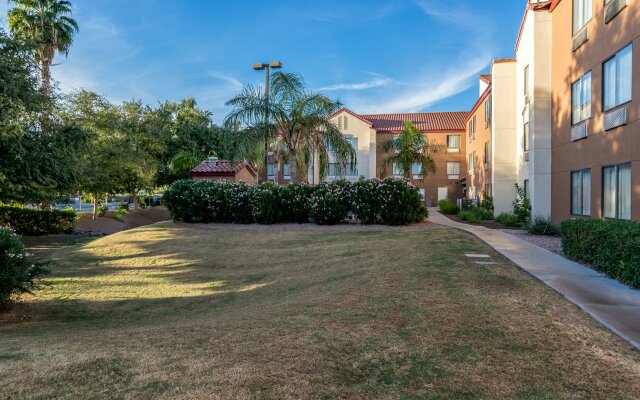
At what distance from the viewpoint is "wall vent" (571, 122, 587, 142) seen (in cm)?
1306

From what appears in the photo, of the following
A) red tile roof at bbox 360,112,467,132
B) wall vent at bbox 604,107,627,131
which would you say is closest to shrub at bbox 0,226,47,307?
wall vent at bbox 604,107,627,131

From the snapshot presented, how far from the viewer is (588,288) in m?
6.98

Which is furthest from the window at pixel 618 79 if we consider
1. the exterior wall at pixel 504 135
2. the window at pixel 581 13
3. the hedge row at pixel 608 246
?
the exterior wall at pixel 504 135

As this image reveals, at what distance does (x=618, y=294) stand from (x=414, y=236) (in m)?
6.41

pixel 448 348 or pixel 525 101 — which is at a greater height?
pixel 525 101

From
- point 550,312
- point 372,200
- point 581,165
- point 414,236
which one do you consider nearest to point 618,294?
point 550,312

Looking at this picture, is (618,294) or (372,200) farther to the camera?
(372,200)

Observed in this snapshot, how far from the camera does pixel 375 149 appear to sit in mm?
39156

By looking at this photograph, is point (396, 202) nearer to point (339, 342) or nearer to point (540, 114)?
point (540, 114)

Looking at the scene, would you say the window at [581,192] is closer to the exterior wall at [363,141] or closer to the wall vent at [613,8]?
the wall vent at [613,8]

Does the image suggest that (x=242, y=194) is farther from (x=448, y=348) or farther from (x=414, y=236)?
(x=448, y=348)

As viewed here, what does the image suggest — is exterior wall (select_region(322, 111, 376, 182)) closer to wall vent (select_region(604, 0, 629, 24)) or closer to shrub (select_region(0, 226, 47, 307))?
wall vent (select_region(604, 0, 629, 24))

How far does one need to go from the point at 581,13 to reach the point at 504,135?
9.19 metres

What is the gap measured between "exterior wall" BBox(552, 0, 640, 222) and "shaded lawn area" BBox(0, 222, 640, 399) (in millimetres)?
5687
